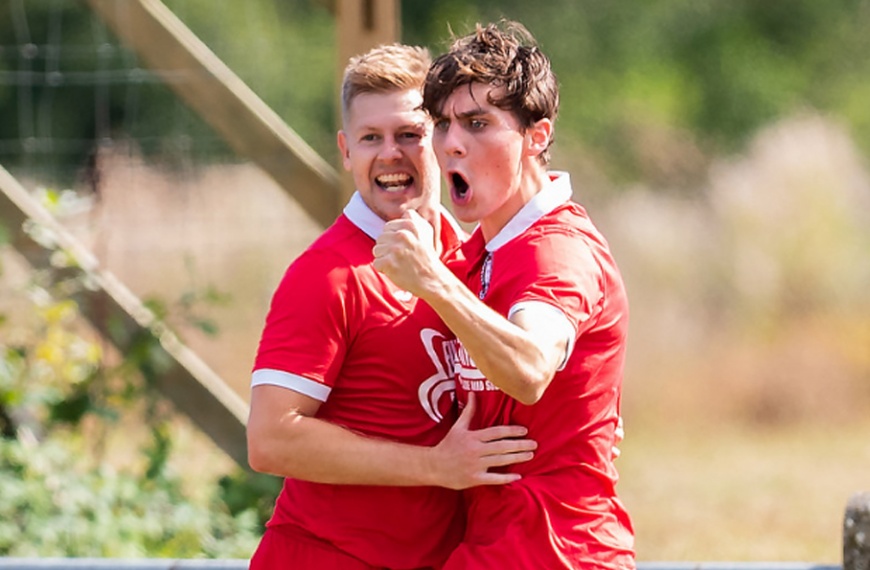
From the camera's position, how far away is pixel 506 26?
9.76 ft

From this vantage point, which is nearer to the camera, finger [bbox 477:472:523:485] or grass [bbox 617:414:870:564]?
finger [bbox 477:472:523:485]

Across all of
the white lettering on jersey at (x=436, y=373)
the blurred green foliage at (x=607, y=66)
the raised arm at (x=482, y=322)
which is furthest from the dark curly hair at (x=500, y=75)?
the blurred green foliage at (x=607, y=66)

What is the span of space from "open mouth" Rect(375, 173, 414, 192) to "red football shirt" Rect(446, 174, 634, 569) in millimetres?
302

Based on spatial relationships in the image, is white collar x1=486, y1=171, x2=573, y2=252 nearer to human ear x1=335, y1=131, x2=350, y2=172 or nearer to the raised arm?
the raised arm

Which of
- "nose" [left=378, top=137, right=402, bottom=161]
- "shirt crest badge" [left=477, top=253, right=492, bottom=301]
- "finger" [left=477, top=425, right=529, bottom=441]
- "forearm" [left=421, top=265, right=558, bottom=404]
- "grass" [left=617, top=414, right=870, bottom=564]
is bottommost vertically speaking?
"grass" [left=617, top=414, right=870, bottom=564]

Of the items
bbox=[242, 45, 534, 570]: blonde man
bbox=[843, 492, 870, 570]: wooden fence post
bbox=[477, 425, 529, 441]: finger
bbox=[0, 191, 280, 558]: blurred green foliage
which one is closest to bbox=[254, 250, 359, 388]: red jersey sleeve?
bbox=[242, 45, 534, 570]: blonde man

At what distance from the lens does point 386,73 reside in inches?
121

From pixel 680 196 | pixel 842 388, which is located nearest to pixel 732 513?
pixel 842 388

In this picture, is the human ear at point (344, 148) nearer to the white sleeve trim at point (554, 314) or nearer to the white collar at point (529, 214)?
the white collar at point (529, 214)

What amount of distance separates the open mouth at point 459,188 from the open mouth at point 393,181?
0.95 ft

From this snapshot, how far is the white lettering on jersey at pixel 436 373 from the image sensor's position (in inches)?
118

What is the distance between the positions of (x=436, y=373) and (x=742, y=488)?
17.2 feet

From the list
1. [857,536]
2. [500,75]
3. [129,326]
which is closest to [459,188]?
[500,75]

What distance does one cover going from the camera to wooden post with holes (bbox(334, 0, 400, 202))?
16.4 ft
